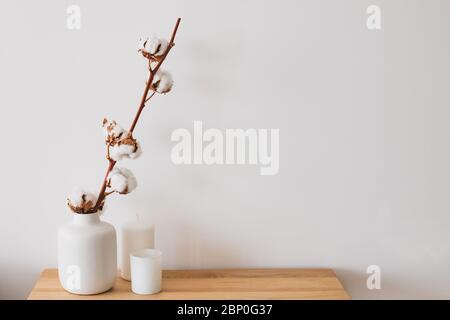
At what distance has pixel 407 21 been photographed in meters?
1.20

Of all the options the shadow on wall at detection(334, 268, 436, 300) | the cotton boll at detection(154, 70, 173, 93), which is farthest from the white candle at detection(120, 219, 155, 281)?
the shadow on wall at detection(334, 268, 436, 300)

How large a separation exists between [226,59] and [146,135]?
27 centimetres

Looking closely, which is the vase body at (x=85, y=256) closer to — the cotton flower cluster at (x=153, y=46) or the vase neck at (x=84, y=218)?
the vase neck at (x=84, y=218)

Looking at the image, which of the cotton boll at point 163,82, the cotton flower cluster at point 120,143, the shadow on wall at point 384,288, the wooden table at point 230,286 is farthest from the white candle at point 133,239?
the shadow on wall at point 384,288

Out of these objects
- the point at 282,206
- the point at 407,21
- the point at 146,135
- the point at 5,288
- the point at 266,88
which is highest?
the point at 407,21

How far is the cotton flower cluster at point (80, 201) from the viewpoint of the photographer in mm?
1039

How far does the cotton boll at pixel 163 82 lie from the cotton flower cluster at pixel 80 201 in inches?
11.3

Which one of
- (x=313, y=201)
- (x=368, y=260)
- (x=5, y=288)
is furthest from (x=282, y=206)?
(x=5, y=288)

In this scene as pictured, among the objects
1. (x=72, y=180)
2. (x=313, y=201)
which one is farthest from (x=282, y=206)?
(x=72, y=180)

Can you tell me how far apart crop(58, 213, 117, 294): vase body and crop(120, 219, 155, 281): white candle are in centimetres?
8

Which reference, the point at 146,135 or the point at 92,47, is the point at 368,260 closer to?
the point at 146,135

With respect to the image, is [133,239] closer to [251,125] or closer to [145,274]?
[145,274]
